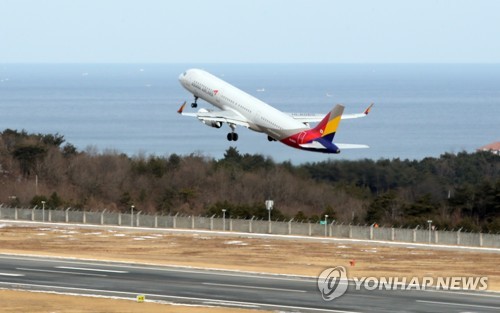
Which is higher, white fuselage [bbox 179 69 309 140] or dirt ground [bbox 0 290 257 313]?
white fuselage [bbox 179 69 309 140]

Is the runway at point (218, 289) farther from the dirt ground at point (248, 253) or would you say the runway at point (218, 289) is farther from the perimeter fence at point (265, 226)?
the perimeter fence at point (265, 226)

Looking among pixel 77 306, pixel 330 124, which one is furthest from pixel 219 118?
pixel 77 306

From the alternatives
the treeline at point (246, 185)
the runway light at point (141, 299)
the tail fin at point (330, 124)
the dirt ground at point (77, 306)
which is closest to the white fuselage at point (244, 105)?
the tail fin at point (330, 124)

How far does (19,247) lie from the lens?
96125 mm

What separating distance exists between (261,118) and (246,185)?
144 ft

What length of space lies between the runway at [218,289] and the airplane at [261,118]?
34996 mm

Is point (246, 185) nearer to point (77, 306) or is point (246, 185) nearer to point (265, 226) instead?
point (265, 226)

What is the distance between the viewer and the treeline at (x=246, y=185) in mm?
135000

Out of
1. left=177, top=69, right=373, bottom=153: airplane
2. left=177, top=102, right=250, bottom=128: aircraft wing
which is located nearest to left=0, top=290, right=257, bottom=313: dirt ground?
left=177, top=69, right=373, bottom=153: airplane

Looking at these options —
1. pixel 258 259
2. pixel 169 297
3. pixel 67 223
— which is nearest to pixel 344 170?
pixel 67 223

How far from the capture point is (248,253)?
9500cm

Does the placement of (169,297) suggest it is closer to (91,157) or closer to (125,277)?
(125,277)

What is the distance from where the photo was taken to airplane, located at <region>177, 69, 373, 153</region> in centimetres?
Result: 11338

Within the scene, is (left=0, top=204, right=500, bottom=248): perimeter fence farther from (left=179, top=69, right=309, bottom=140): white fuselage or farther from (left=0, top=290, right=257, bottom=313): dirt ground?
(left=0, top=290, right=257, bottom=313): dirt ground
